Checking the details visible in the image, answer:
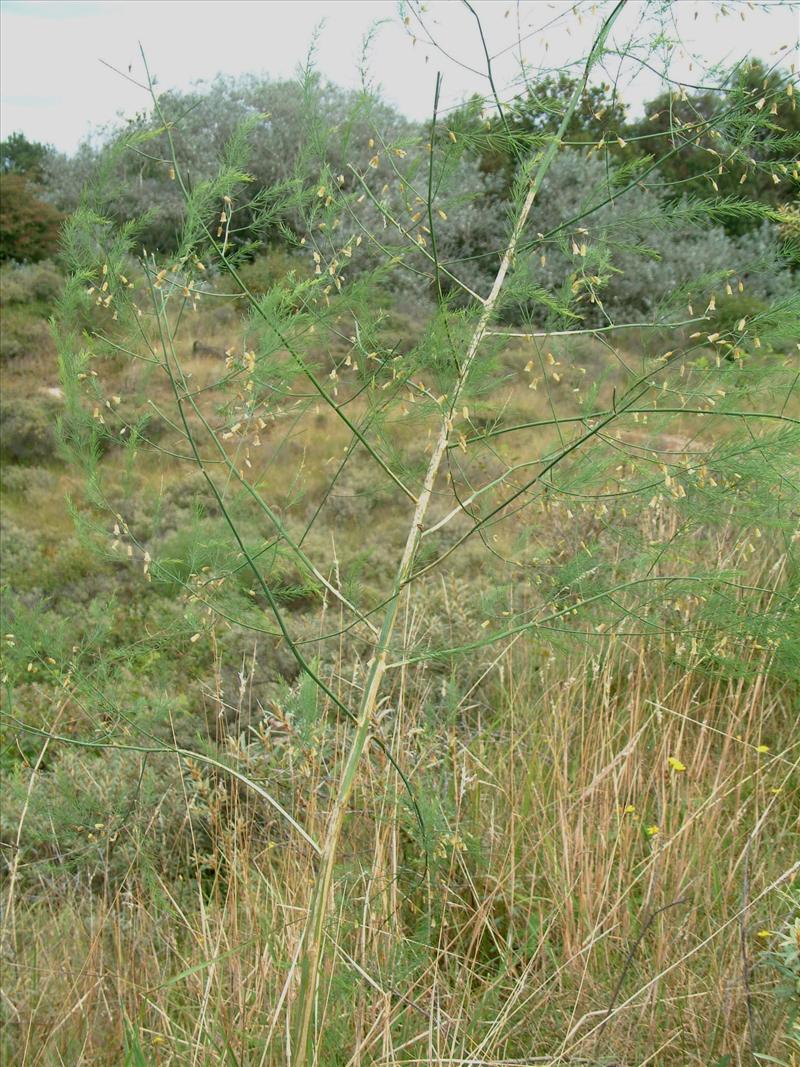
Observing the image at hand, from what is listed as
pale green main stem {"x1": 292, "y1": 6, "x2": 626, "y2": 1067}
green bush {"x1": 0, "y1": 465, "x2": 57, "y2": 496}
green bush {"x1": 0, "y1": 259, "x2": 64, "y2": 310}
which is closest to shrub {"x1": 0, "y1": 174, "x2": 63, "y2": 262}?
green bush {"x1": 0, "y1": 259, "x2": 64, "y2": 310}

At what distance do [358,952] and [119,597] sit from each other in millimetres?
4351

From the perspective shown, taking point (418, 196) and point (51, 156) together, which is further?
point (51, 156)

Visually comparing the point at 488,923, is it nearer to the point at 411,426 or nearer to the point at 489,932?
the point at 489,932

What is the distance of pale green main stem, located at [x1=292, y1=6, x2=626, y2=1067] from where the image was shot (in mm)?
1783

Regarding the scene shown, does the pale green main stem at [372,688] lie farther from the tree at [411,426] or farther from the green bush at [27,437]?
the green bush at [27,437]

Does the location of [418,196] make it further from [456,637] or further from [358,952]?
[456,637]

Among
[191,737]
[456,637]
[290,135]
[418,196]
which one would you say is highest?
[290,135]

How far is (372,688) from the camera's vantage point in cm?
189

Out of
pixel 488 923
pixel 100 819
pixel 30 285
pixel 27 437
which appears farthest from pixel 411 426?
pixel 30 285

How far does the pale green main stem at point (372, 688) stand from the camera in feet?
5.85

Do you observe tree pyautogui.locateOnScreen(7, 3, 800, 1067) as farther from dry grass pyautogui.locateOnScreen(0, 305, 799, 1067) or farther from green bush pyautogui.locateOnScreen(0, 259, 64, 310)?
green bush pyautogui.locateOnScreen(0, 259, 64, 310)

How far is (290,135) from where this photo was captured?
17.2 meters

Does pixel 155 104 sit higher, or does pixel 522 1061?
pixel 155 104

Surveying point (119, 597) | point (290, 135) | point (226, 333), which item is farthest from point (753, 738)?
point (290, 135)
